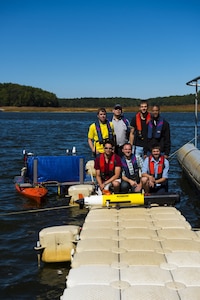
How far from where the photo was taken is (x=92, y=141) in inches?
406

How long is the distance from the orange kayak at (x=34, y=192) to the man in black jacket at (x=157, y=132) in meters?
3.47

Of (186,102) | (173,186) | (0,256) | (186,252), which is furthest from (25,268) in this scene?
(186,102)

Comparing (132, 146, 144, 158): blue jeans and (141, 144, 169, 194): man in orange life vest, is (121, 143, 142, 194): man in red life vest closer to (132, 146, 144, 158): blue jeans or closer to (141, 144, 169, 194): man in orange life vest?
(141, 144, 169, 194): man in orange life vest

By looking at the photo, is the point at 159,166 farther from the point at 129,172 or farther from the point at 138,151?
the point at 138,151

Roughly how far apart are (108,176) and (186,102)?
5607 inches

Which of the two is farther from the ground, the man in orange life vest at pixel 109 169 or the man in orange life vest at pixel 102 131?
the man in orange life vest at pixel 102 131

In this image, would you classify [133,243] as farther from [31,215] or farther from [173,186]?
[173,186]

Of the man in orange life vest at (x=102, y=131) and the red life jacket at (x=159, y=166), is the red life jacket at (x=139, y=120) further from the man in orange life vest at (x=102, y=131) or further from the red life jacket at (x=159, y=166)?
the red life jacket at (x=159, y=166)

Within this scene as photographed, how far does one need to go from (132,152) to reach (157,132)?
2.44 feet

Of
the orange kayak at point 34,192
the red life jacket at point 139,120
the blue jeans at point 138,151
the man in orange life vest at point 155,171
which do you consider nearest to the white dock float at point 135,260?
the man in orange life vest at point 155,171

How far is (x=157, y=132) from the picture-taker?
29.9 ft

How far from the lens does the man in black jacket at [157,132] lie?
904 cm

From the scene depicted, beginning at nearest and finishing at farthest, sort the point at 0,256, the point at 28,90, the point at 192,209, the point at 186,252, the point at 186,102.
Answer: the point at 186,252, the point at 0,256, the point at 192,209, the point at 186,102, the point at 28,90

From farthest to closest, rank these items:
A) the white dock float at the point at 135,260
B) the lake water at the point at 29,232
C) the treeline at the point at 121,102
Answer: the treeline at the point at 121,102 < the lake water at the point at 29,232 < the white dock float at the point at 135,260
